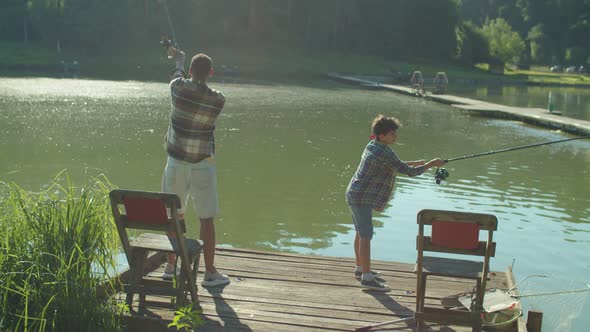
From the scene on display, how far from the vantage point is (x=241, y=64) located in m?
52.8

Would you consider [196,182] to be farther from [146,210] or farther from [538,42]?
[538,42]

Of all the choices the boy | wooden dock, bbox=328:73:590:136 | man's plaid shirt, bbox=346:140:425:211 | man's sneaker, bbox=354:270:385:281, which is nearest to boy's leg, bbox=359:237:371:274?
the boy

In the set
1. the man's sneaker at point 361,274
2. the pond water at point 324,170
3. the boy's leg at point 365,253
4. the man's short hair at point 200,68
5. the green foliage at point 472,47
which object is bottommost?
the pond water at point 324,170

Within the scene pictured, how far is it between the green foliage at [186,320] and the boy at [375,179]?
1.48 meters

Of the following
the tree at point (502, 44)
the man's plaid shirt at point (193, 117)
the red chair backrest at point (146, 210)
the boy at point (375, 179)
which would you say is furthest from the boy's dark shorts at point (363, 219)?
the tree at point (502, 44)

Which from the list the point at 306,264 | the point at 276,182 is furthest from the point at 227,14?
the point at 306,264

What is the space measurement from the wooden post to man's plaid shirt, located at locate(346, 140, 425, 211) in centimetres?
124

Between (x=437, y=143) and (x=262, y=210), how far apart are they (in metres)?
8.49

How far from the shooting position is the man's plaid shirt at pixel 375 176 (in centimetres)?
495

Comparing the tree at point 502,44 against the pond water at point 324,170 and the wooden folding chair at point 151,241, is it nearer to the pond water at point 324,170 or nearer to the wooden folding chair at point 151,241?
the pond water at point 324,170

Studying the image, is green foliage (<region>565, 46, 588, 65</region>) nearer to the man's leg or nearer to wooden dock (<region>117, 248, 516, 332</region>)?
wooden dock (<region>117, 248, 516, 332</region>)

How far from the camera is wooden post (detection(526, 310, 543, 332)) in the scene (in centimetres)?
428

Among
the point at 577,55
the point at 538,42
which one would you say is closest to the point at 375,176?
the point at 577,55

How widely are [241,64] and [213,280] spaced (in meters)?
48.7
